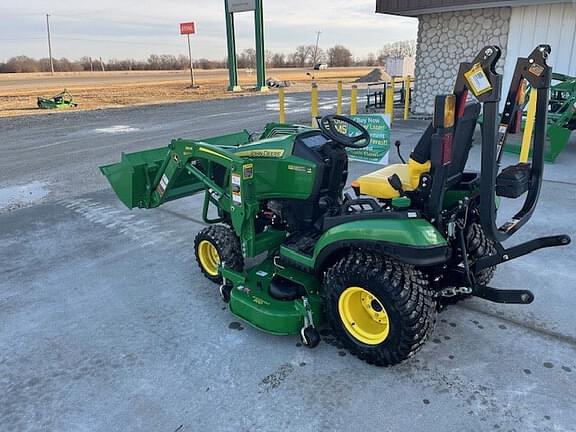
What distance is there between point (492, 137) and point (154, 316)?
102 inches

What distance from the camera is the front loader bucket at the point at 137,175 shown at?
437 centimetres

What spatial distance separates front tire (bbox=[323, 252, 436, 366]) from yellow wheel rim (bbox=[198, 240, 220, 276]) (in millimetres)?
1315

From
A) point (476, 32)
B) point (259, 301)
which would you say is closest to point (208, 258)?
point (259, 301)

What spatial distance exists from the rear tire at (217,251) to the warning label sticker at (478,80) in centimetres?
215

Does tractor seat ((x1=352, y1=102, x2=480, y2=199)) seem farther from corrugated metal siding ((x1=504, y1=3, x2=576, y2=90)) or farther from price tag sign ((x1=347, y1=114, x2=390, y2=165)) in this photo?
corrugated metal siding ((x1=504, y1=3, x2=576, y2=90))

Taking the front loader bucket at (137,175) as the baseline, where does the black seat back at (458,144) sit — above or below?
above

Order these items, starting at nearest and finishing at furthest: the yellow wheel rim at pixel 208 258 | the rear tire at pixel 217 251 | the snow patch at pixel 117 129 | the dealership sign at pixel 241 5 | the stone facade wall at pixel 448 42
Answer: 1. the rear tire at pixel 217 251
2. the yellow wheel rim at pixel 208 258
3. the stone facade wall at pixel 448 42
4. the snow patch at pixel 117 129
5. the dealership sign at pixel 241 5

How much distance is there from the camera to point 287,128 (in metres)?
4.26

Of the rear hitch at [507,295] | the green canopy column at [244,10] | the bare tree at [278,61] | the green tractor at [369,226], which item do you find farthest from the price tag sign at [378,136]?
the bare tree at [278,61]

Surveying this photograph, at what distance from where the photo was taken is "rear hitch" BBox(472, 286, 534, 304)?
266 cm

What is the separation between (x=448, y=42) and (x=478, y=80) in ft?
37.0

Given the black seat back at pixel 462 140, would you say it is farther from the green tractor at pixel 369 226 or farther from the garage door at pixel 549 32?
the garage door at pixel 549 32

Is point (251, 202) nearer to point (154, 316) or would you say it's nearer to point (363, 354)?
point (154, 316)

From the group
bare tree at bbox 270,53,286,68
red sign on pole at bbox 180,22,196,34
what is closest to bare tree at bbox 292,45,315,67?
bare tree at bbox 270,53,286,68
